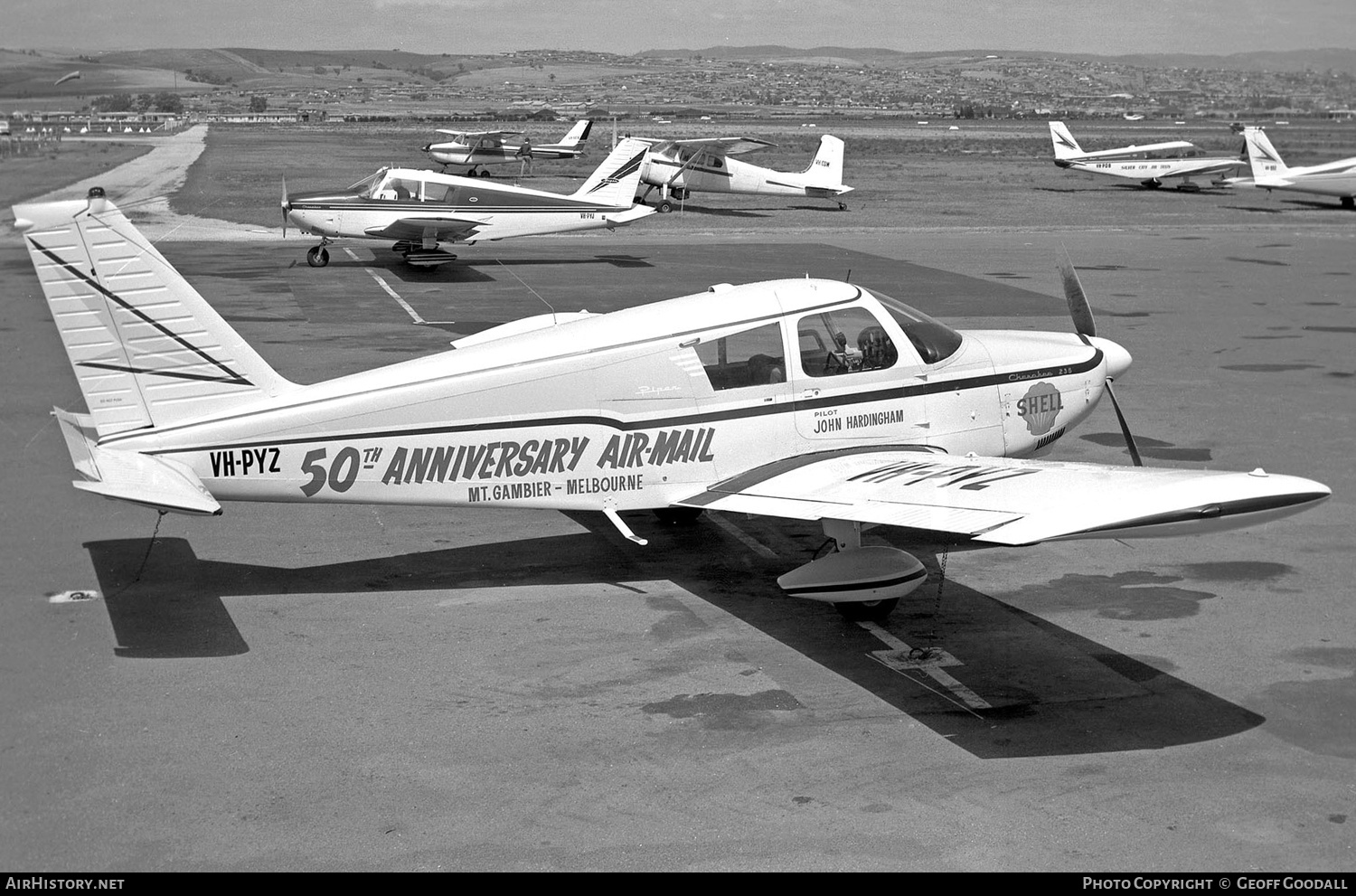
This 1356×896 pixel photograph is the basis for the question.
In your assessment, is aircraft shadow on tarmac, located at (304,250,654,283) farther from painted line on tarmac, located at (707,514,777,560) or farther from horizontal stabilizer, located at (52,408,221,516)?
horizontal stabilizer, located at (52,408,221,516)

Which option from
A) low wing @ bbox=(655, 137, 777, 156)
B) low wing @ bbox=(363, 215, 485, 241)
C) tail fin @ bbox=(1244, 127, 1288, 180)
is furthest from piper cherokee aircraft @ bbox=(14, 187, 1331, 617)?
tail fin @ bbox=(1244, 127, 1288, 180)

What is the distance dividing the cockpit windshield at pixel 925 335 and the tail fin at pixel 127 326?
16.1 ft

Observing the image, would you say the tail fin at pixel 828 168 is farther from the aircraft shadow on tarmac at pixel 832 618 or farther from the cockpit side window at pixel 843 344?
the cockpit side window at pixel 843 344

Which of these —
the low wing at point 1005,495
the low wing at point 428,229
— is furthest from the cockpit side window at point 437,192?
the low wing at point 1005,495

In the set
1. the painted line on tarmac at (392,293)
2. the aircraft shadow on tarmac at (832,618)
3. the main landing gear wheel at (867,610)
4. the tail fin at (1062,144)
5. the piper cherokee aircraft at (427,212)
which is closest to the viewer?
the aircraft shadow on tarmac at (832,618)

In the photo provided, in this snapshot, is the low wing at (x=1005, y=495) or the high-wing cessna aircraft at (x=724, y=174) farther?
the high-wing cessna aircraft at (x=724, y=174)

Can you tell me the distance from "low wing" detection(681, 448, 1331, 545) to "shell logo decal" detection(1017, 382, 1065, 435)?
114 cm

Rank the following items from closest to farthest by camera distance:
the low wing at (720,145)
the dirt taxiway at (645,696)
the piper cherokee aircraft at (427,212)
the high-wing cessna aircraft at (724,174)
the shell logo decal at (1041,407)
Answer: the dirt taxiway at (645,696), the shell logo decal at (1041,407), the piper cherokee aircraft at (427,212), the low wing at (720,145), the high-wing cessna aircraft at (724,174)

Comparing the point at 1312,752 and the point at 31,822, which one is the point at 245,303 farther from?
the point at 1312,752

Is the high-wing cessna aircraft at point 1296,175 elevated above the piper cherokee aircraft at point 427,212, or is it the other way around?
the high-wing cessna aircraft at point 1296,175

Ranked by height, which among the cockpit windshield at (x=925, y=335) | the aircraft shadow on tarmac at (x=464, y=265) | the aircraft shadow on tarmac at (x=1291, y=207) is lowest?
the aircraft shadow on tarmac at (x=464, y=265)

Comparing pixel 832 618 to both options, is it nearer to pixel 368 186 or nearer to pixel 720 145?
pixel 368 186

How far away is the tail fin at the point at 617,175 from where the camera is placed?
110ft

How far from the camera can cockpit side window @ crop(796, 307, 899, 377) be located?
10.3m
